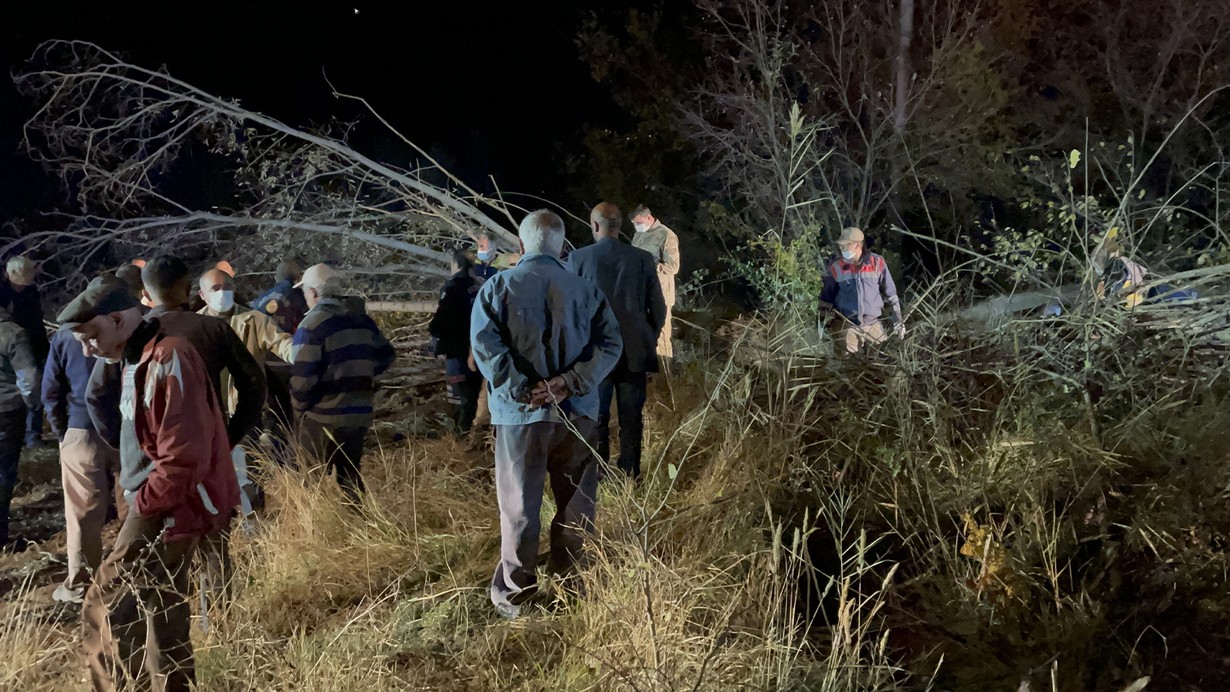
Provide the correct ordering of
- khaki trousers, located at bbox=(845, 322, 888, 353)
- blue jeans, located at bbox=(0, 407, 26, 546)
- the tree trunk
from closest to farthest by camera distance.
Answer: khaki trousers, located at bbox=(845, 322, 888, 353) < blue jeans, located at bbox=(0, 407, 26, 546) < the tree trunk

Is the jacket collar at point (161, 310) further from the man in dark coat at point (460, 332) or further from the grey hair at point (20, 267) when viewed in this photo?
the grey hair at point (20, 267)

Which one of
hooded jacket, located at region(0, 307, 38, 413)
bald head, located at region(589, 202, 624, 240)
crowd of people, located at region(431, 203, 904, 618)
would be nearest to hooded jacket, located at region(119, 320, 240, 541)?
crowd of people, located at region(431, 203, 904, 618)

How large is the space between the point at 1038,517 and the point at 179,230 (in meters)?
9.36

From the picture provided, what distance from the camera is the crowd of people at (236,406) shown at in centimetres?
336

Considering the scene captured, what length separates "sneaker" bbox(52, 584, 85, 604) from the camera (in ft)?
15.9

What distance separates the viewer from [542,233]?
13.1 ft

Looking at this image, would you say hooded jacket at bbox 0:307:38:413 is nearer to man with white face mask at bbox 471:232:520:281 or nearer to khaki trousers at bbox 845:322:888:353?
man with white face mask at bbox 471:232:520:281

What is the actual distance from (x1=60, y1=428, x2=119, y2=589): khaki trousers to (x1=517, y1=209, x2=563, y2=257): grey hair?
2497 mm

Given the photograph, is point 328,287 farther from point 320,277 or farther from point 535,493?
point 535,493

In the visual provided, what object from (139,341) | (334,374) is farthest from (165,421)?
(334,374)

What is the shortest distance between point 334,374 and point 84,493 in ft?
4.40

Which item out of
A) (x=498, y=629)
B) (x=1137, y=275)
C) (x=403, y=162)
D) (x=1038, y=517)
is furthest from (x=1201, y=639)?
(x=403, y=162)

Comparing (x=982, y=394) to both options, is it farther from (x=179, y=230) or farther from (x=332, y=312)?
(x=179, y=230)

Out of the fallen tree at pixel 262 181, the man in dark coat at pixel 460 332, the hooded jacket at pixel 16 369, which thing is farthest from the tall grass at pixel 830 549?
the fallen tree at pixel 262 181
